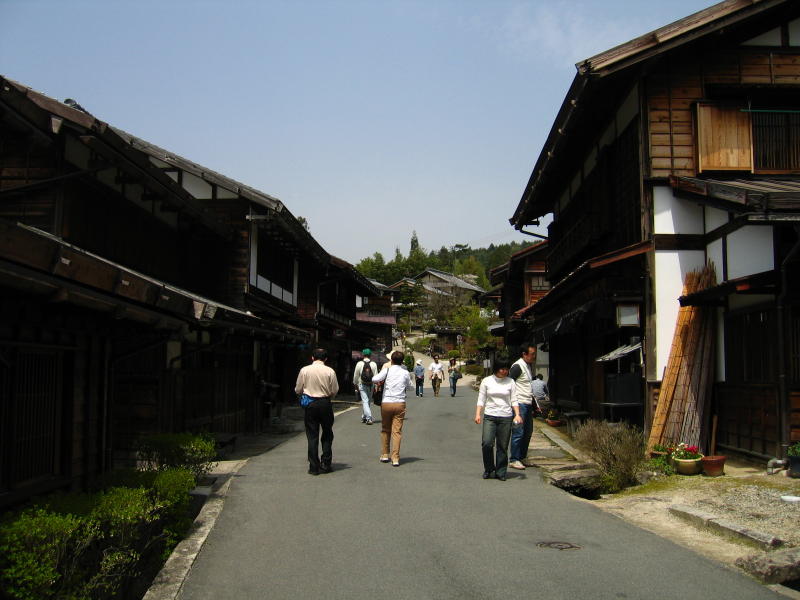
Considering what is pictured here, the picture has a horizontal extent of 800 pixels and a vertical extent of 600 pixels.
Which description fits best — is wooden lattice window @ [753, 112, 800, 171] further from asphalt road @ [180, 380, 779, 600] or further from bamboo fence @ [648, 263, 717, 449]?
asphalt road @ [180, 380, 779, 600]

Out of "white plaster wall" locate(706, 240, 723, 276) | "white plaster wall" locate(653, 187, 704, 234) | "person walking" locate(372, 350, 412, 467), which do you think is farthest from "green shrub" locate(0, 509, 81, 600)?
"white plaster wall" locate(653, 187, 704, 234)

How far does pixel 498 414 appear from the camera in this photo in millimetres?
10883

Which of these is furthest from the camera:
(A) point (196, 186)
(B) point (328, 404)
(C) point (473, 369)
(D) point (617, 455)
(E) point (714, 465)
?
(C) point (473, 369)

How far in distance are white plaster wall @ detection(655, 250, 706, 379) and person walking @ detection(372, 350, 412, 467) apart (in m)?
4.55

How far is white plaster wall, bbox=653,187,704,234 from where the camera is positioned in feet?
41.9

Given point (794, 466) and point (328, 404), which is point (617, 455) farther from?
point (328, 404)

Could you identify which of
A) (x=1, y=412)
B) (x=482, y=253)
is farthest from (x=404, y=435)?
(x=482, y=253)

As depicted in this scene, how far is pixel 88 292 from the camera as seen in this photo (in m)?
6.24

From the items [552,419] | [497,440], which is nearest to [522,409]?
[497,440]

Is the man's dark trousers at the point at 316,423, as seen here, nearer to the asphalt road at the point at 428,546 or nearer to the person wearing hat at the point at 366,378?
the asphalt road at the point at 428,546

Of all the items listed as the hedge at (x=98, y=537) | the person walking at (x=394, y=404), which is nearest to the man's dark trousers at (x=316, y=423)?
the person walking at (x=394, y=404)

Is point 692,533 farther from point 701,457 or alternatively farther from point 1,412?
point 1,412

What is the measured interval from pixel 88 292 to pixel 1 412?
1267 millimetres

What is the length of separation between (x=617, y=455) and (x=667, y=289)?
3699 millimetres
